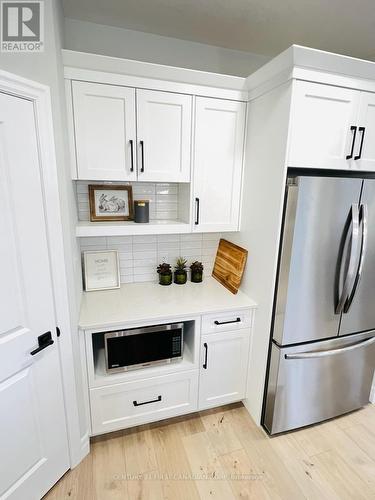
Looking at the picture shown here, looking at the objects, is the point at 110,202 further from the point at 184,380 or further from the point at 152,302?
the point at 184,380

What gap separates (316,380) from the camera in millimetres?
1826

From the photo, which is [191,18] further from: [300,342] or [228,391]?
[228,391]

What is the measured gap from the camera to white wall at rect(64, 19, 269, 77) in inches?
68.2

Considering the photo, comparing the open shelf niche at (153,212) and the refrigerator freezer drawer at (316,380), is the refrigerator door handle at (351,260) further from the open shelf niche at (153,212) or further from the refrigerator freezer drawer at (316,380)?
the open shelf niche at (153,212)

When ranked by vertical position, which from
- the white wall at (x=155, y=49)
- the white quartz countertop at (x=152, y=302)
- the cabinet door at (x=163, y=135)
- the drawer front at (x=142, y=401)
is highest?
the white wall at (x=155, y=49)

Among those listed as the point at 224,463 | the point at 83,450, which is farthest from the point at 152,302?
the point at 224,463

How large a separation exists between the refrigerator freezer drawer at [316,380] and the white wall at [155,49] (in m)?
2.14

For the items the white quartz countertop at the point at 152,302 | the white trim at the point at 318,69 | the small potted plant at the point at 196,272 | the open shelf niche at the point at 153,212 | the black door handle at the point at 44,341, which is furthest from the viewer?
the small potted plant at the point at 196,272

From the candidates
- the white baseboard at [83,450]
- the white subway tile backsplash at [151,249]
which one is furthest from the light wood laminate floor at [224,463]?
the white subway tile backsplash at [151,249]

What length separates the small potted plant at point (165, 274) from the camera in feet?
7.14

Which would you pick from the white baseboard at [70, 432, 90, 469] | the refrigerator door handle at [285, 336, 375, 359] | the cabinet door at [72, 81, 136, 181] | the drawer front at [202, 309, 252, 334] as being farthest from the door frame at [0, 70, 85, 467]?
the refrigerator door handle at [285, 336, 375, 359]

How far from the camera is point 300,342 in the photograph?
5.63ft

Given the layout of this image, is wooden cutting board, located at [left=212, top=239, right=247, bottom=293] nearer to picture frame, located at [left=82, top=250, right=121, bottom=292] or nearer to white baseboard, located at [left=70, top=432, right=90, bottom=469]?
picture frame, located at [left=82, top=250, right=121, bottom=292]

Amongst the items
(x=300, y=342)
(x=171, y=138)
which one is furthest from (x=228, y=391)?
(x=171, y=138)
